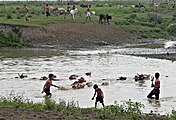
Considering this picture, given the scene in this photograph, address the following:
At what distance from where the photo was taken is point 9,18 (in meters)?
51.7

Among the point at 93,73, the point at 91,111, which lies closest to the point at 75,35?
the point at 93,73

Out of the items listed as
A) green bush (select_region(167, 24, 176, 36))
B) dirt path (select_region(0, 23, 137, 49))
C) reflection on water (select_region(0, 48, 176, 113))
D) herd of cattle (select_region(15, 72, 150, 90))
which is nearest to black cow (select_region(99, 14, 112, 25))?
dirt path (select_region(0, 23, 137, 49))

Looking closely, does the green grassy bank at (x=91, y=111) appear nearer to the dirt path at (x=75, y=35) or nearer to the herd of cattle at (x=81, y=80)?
the herd of cattle at (x=81, y=80)

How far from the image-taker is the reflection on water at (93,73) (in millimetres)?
23641

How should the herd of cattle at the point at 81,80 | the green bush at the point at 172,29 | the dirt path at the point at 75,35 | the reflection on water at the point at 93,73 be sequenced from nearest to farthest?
the reflection on water at the point at 93,73 → the herd of cattle at the point at 81,80 → the dirt path at the point at 75,35 → the green bush at the point at 172,29

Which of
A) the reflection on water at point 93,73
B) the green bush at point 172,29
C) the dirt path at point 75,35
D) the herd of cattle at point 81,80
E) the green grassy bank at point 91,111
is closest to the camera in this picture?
the green grassy bank at point 91,111

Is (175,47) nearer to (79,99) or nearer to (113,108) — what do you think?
(79,99)

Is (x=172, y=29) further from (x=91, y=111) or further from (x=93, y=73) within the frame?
(x=91, y=111)

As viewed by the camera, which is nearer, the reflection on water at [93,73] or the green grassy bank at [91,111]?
the green grassy bank at [91,111]

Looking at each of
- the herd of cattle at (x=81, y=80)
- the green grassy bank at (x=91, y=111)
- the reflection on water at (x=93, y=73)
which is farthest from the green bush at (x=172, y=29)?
the green grassy bank at (x=91, y=111)

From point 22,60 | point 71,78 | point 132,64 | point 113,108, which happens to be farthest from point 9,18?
point 113,108

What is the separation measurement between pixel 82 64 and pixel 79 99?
12.3m

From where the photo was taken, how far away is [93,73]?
31312mm

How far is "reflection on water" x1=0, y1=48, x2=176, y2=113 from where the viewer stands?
23641 mm
